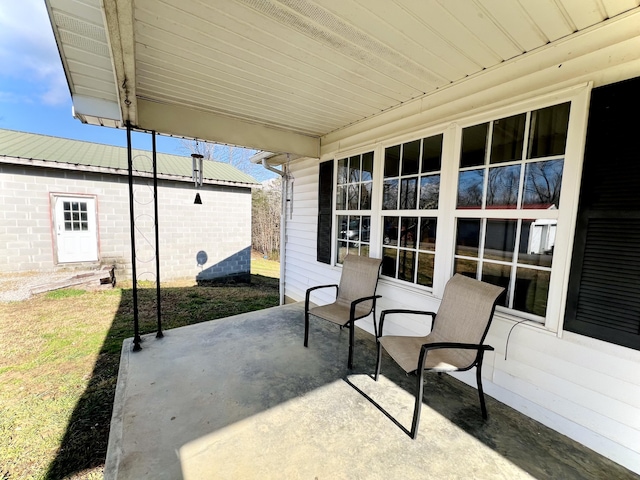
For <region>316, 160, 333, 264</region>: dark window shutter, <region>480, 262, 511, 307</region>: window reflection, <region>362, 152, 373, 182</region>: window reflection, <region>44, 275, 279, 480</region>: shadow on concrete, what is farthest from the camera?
<region>316, 160, 333, 264</region>: dark window shutter

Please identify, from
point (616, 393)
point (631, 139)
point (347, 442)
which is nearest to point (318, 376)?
point (347, 442)

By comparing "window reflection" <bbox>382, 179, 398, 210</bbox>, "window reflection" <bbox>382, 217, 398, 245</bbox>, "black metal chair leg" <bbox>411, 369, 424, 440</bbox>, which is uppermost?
"window reflection" <bbox>382, 179, 398, 210</bbox>

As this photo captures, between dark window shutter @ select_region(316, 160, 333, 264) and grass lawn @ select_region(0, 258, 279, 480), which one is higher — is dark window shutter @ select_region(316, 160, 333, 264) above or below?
above

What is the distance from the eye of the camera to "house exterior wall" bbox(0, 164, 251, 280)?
565 cm

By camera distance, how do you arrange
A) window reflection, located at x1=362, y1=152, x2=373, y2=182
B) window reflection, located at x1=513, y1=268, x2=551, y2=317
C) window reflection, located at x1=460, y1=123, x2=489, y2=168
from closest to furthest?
window reflection, located at x1=513, y1=268, x2=551, y2=317
window reflection, located at x1=460, y1=123, x2=489, y2=168
window reflection, located at x1=362, y1=152, x2=373, y2=182

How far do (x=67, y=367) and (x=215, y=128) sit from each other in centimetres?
315

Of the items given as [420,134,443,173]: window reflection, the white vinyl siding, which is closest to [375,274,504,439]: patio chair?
the white vinyl siding

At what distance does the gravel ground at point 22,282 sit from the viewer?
16.0 ft

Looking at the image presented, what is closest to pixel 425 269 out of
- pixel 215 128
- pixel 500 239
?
pixel 500 239

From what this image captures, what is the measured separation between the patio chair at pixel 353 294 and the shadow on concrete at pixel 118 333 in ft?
6.19

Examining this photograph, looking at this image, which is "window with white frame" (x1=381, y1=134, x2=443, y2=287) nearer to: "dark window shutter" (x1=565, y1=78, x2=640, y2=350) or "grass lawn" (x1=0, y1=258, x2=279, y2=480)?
"dark window shutter" (x1=565, y1=78, x2=640, y2=350)

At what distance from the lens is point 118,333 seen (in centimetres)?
Result: 379

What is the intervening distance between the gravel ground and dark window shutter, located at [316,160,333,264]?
222 inches

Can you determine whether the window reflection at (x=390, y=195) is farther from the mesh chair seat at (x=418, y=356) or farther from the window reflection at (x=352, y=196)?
the mesh chair seat at (x=418, y=356)
